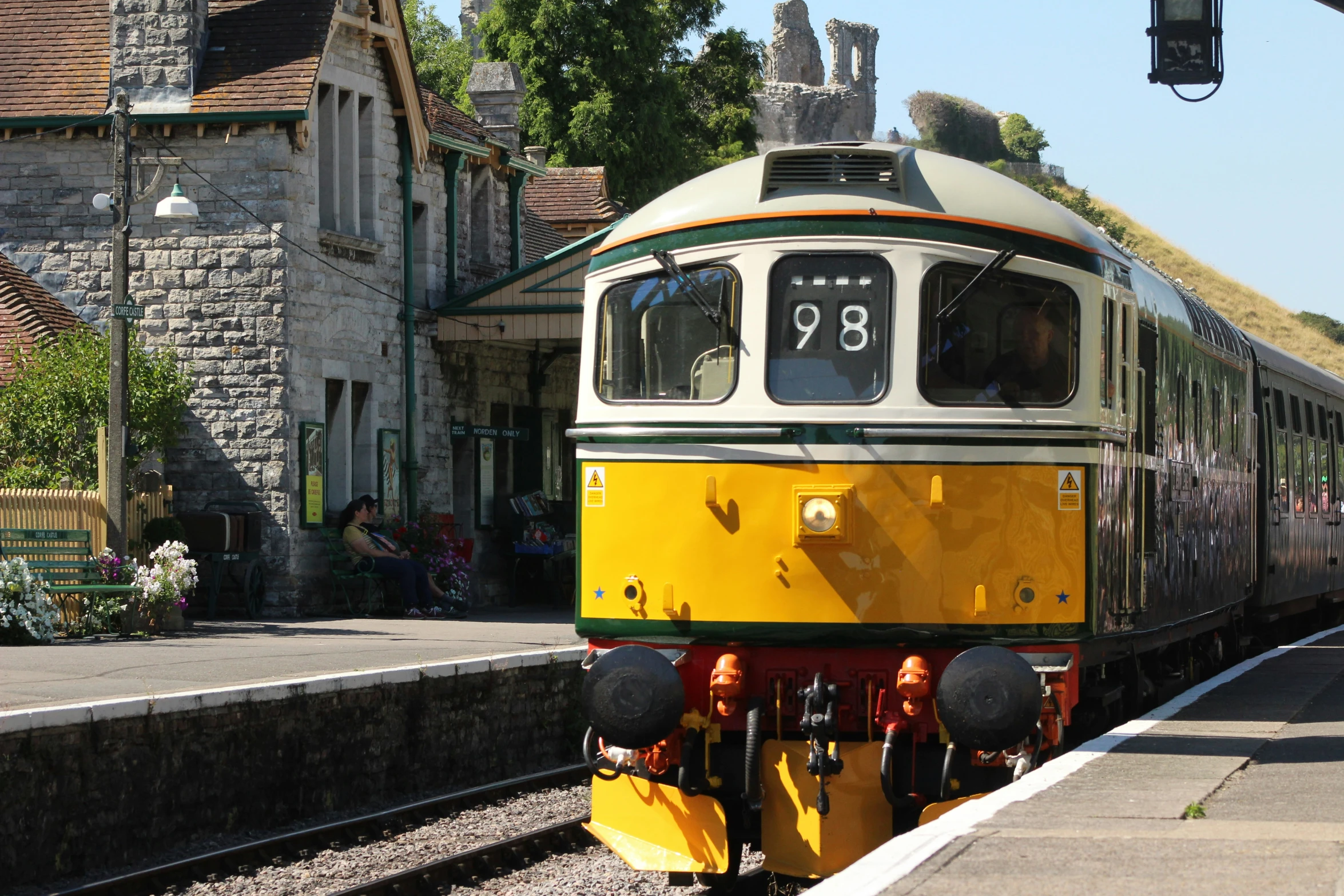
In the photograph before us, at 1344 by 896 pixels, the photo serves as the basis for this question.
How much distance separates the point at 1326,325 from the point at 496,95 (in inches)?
3830

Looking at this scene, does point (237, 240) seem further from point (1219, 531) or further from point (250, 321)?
point (1219, 531)

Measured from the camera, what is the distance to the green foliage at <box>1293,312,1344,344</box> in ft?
380

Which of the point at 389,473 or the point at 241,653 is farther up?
the point at 389,473

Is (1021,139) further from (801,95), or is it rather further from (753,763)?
(753,763)

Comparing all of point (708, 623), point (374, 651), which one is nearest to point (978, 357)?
point (708, 623)

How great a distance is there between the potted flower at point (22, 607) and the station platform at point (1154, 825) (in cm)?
977

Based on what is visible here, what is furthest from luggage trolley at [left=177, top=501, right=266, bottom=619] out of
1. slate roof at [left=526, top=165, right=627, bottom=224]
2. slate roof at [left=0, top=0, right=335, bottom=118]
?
slate roof at [left=526, top=165, right=627, bottom=224]

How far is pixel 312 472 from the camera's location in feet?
69.9

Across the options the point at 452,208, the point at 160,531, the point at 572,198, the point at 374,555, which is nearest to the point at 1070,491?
the point at 160,531

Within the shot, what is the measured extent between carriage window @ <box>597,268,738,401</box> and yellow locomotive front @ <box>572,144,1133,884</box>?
0.05ft

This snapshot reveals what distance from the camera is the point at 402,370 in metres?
23.6

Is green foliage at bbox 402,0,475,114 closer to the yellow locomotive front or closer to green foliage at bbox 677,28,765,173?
green foliage at bbox 677,28,765,173

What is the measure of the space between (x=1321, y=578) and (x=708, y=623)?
1417 cm

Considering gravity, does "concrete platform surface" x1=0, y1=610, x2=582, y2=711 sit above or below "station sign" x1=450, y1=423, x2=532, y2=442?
below
